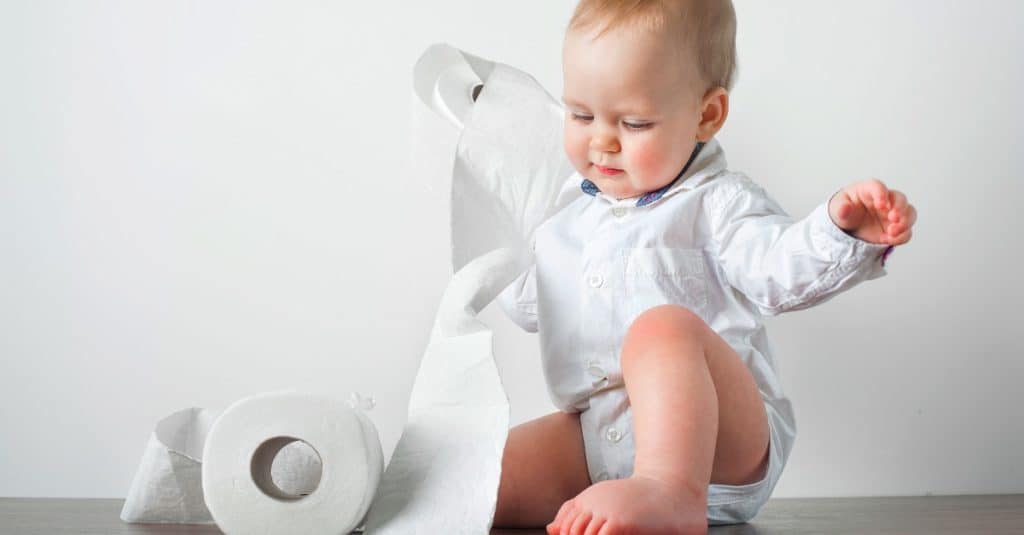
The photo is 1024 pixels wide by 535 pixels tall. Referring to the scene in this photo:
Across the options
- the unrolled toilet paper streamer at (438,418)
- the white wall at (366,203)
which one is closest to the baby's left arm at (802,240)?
the unrolled toilet paper streamer at (438,418)

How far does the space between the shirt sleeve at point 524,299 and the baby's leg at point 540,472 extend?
0.13 metres

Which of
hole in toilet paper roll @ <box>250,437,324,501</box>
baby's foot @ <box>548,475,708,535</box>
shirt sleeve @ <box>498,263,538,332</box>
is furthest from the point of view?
shirt sleeve @ <box>498,263,538,332</box>

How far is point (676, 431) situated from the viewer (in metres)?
0.85

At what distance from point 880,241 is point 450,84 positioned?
518 mm

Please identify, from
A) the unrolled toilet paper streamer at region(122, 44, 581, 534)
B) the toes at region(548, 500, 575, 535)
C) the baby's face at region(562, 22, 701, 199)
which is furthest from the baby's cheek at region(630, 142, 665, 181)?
the toes at region(548, 500, 575, 535)

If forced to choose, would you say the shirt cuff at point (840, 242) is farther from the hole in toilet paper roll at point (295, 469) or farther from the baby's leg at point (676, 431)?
the hole in toilet paper roll at point (295, 469)

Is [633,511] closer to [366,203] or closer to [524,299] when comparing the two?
[524,299]

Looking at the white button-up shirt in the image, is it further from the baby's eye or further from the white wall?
the white wall

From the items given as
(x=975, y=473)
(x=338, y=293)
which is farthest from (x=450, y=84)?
(x=975, y=473)

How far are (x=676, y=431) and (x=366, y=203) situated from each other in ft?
2.36

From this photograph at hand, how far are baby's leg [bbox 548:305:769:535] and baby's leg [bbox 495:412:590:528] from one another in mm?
162

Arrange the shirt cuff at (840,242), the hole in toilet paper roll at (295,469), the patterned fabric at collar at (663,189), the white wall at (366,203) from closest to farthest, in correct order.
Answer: the shirt cuff at (840,242), the hole in toilet paper roll at (295,469), the patterned fabric at collar at (663,189), the white wall at (366,203)

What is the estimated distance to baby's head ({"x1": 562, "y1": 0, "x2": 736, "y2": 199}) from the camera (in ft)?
3.35

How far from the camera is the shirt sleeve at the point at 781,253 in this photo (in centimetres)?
90
